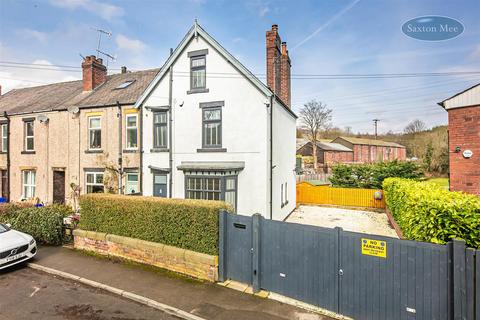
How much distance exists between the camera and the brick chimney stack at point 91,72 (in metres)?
18.2

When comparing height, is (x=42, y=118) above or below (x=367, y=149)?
above

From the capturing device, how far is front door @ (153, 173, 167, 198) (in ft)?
45.9

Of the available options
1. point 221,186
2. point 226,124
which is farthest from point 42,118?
point 221,186

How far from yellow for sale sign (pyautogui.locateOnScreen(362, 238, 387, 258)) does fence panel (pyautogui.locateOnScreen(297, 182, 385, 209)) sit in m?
16.8

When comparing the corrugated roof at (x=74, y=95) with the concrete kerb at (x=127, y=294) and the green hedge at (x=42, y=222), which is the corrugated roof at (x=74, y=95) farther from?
the concrete kerb at (x=127, y=294)

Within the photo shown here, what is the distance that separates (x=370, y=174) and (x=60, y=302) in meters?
26.0

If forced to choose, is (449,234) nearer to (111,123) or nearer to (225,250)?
(225,250)

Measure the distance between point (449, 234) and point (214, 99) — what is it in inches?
410

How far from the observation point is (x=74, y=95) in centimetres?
1866

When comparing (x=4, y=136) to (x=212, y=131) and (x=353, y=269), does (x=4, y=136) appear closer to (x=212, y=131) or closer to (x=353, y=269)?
(x=212, y=131)

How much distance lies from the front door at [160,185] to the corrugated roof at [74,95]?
461 cm

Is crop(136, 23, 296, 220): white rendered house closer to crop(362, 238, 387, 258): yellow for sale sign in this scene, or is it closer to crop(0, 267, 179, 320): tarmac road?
crop(0, 267, 179, 320): tarmac road

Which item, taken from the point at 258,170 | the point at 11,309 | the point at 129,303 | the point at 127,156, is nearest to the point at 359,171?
the point at 258,170

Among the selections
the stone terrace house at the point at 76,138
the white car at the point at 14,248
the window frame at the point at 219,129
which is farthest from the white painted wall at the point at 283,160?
the white car at the point at 14,248
